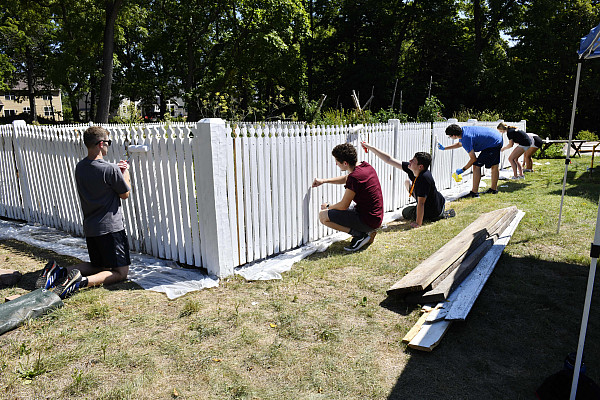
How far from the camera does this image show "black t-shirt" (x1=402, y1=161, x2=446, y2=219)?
21.2 feet

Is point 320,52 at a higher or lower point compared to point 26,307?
higher

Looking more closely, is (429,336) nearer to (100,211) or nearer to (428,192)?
(100,211)

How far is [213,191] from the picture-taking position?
13.8ft

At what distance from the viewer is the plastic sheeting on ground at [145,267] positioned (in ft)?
13.9

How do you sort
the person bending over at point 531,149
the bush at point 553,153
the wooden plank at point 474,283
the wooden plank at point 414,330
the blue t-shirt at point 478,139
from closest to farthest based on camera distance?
1. the wooden plank at point 414,330
2. the wooden plank at point 474,283
3. the blue t-shirt at point 478,139
4. the person bending over at point 531,149
5. the bush at point 553,153

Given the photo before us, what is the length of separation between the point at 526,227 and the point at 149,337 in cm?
560

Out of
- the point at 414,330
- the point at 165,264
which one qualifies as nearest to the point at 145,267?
the point at 165,264

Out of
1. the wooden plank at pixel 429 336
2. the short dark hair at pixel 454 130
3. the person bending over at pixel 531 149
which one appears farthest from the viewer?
the person bending over at pixel 531 149

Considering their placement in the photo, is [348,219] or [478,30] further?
[478,30]

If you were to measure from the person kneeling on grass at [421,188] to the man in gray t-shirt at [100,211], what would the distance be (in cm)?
381

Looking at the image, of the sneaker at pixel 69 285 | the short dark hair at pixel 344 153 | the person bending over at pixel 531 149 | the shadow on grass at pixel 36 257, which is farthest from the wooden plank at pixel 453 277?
the person bending over at pixel 531 149

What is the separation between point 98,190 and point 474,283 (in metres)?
3.96

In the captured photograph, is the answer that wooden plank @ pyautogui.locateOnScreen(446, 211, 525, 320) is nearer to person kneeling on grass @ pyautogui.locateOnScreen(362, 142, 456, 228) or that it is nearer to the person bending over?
person kneeling on grass @ pyautogui.locateOnScreen(362, 142, 456, 228)

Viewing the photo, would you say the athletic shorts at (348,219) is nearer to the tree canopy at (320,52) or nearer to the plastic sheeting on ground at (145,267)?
the plastic sheeting on ground at (145,267)
